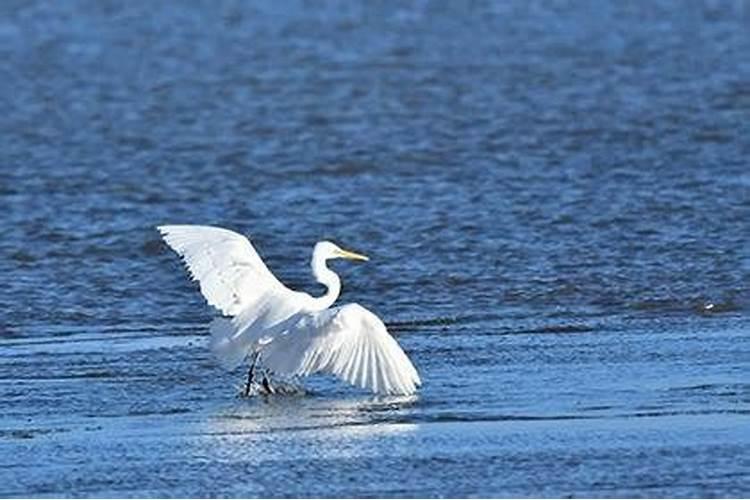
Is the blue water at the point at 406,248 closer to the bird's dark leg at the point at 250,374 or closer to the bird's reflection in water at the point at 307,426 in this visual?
the bird's reflection in water at the point at 307,426

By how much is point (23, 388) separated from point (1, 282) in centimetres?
366

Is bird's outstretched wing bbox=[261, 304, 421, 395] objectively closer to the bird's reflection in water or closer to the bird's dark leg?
the bird's reflection in water

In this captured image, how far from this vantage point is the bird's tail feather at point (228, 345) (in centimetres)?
1174

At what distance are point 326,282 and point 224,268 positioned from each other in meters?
0.53

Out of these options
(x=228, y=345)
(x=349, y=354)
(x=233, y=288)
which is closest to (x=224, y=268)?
(x=233, y=288)

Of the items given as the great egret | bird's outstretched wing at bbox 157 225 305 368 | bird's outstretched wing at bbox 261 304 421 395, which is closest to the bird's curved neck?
the great egret

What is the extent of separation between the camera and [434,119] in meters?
23.5

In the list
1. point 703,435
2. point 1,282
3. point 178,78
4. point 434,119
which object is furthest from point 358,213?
point 178,78

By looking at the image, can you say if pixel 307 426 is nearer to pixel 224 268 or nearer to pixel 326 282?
pixel 224 268

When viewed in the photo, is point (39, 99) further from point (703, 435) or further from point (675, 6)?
point (703, 435)

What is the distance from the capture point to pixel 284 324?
11.8 meters

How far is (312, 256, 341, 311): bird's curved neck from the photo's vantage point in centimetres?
1228

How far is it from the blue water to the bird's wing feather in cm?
34

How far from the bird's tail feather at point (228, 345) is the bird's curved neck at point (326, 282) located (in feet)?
1.60
